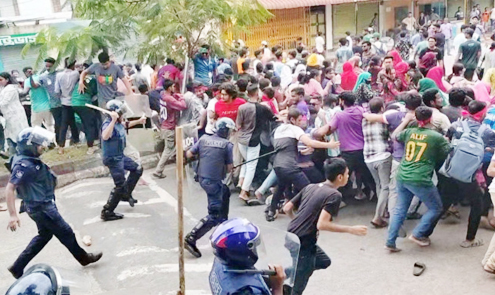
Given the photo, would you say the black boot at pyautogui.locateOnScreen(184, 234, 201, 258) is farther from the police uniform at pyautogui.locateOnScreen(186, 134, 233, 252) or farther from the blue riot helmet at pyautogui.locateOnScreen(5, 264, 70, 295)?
the blue riot helmet at pyautogui.locateOnScreen(5, 264, 70, 295)

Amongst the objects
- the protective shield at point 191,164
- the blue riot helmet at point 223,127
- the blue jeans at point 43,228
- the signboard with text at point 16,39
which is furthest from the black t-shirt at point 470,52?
the signboard with text at point 16,39

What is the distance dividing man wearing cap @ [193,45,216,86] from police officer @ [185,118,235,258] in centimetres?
501

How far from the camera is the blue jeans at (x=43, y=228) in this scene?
6.31 meters

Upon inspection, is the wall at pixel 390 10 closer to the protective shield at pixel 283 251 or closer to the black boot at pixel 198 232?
the black boot at pixel 198 232

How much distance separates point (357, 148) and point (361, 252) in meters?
1.38

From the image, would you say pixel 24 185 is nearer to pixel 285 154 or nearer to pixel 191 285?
pixel 191 285

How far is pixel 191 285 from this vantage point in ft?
19.8

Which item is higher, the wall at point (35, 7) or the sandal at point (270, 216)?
the wall at point (35, 7)

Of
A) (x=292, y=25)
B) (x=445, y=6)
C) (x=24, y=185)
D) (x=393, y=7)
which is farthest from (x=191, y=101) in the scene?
(x=445, y=6)

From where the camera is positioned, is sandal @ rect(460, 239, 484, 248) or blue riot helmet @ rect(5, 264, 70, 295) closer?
blue riot helmet @ rect(5, 264, 70, 295)

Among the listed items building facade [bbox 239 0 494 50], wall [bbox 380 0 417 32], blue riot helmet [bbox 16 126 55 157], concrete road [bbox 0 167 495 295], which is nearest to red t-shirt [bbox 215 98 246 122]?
concrete road [bbox 0 167 495 295]

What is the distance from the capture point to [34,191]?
622cm

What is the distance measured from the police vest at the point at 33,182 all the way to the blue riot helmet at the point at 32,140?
7 cm

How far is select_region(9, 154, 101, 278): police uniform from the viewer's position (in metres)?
6.14
